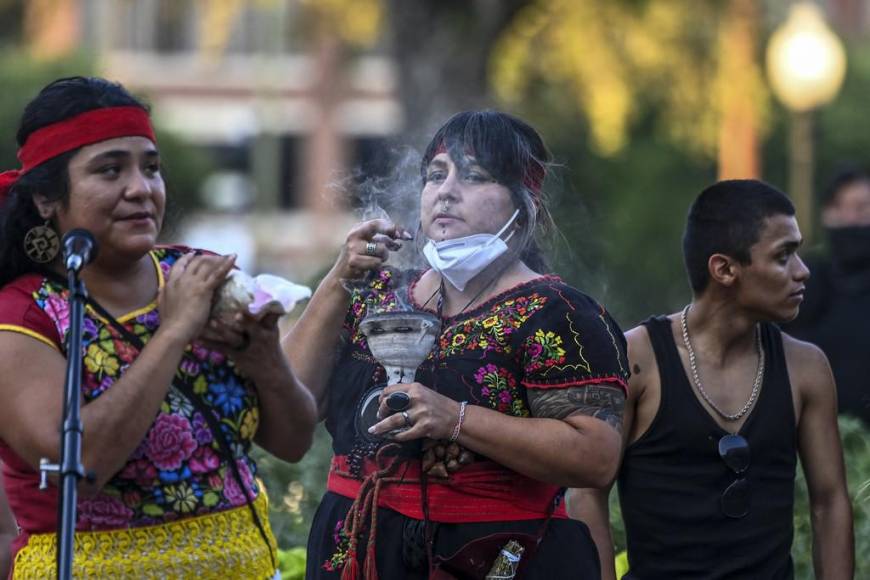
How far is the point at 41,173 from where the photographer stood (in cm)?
390

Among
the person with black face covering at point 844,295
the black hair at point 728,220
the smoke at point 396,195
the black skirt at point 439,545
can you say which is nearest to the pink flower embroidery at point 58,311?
the black skirt at point 439,545

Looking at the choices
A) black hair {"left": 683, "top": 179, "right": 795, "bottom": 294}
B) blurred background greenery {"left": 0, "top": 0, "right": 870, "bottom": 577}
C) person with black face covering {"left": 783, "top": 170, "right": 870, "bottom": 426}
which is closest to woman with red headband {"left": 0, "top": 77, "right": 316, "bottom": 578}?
blurred background greenery {"left": 0, "top": 0, "right": 870, "bottom": 577}

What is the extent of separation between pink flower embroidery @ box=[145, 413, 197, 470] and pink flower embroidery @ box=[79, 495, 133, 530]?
128 millimetres

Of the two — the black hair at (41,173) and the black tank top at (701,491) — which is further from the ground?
the black hair at (41,173)

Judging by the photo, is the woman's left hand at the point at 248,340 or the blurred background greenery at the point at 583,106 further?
the blurred background greenery at the point at 583,106

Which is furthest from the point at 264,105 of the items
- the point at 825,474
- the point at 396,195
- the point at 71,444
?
the point at 71,444

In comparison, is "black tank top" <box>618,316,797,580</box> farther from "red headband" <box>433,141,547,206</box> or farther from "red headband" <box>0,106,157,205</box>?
"red headband" <box>0,106,157,205</box>

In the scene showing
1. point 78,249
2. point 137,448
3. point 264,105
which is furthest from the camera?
point 264,105

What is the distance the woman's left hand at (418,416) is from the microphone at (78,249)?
82cm

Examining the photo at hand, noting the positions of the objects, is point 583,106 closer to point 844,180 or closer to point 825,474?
point 844,180

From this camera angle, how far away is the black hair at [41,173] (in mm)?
3891

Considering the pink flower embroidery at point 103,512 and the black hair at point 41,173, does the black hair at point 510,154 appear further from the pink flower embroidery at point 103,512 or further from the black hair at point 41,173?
the pink flower embroidery at point 103,512

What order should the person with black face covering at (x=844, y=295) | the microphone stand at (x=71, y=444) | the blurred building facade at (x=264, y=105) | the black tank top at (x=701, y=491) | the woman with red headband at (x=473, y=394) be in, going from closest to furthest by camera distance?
1. the microphone stand at (x=71, y=444)
2. the woman with red headband at (x=473, y=394)
3. the black tank top at (x=701, y=491)
4. the person with black face covering at (x=844, y=295)
5. the blurred building facade at (x=264, y=105)

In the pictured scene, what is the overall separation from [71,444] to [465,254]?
125 centimetres
